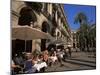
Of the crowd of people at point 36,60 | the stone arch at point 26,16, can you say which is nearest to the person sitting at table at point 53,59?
the crowd of people at point 36,60

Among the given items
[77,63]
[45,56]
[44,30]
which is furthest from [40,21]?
[77,63]

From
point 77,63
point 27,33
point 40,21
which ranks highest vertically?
point 40,21

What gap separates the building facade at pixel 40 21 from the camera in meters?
2.26

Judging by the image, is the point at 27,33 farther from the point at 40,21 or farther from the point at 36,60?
the point at 36,60

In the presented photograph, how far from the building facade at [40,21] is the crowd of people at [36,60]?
2.5 inches

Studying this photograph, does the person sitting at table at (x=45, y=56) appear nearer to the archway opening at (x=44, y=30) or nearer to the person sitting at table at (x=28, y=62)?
the archway opening at (x=44, y=30)

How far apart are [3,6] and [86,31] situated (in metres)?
1.01

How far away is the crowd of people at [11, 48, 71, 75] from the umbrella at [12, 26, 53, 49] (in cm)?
16

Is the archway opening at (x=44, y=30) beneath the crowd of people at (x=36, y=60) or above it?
above

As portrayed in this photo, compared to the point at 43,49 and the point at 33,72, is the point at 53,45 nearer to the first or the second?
the point at 43,49

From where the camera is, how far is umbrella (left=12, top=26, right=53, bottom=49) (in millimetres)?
2258

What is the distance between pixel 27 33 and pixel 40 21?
0.64 feet

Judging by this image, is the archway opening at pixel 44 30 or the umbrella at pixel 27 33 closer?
the umbrella at pixel 27 33

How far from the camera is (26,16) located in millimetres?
2312
